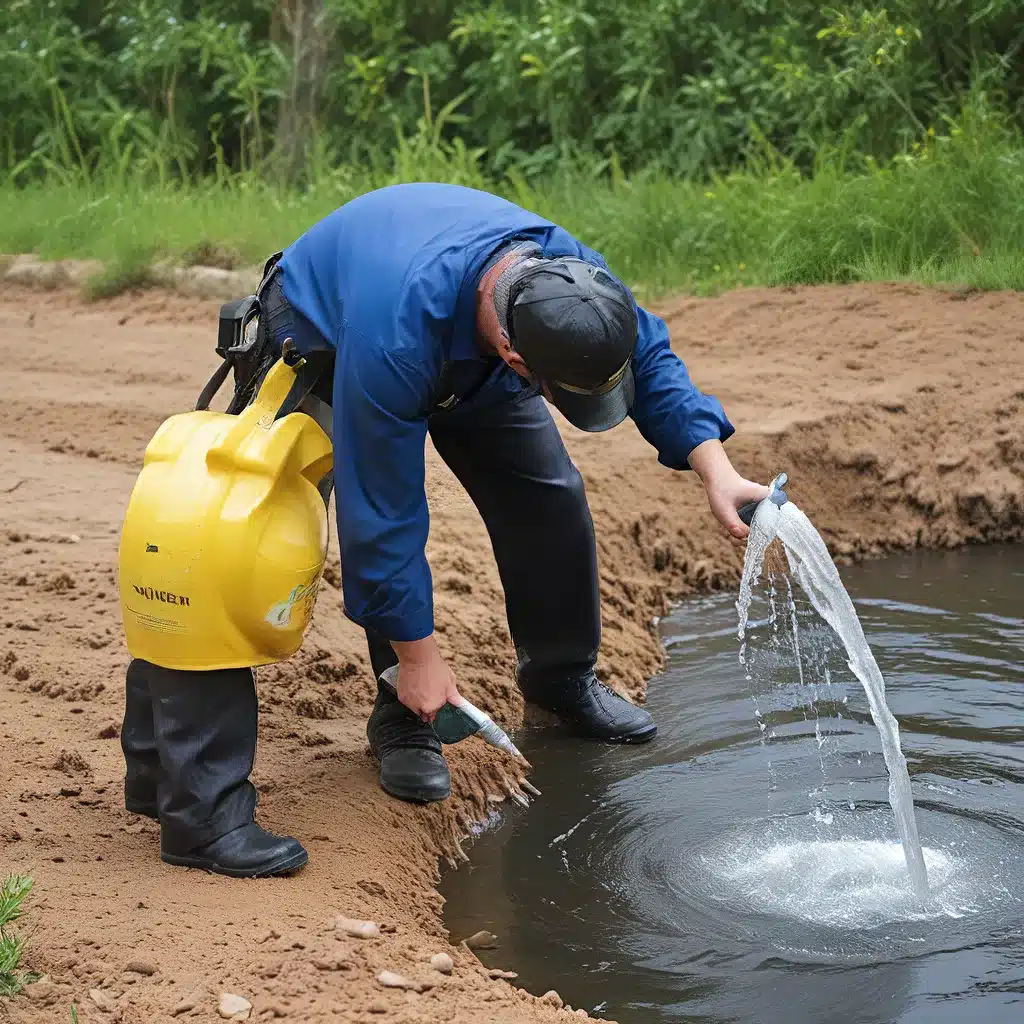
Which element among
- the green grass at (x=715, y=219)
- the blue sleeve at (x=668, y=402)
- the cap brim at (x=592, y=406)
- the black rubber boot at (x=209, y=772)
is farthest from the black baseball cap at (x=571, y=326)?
the green grass at (x=715, y=219)

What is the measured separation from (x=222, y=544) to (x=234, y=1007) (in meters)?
0.81

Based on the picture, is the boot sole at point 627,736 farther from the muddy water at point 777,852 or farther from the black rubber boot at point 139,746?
the black rubber boot at point 139,746

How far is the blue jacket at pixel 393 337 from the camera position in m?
2.60

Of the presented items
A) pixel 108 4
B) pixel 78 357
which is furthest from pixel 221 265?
pixel 108 4

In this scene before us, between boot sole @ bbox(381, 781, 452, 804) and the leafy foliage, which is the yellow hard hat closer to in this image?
boot sole @ bbox(381, 781, 452, 804)

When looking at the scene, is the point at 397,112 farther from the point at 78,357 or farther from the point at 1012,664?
the point at 1012,664

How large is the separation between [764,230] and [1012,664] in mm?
3436

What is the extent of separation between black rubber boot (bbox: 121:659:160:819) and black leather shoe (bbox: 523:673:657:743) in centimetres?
111

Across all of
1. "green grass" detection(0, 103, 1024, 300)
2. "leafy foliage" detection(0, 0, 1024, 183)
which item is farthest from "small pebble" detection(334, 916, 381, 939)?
"leafy foliage" detection(0, 0, 1024, 183)

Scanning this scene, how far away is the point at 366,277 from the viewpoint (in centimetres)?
265

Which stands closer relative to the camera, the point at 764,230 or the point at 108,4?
the point at 764,230

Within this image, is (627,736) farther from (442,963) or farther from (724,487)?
(442,963)

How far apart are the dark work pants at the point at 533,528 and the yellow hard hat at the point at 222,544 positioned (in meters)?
0.51

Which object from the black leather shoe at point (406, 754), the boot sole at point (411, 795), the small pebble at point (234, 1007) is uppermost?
the small pebble at point (234, 1007)
